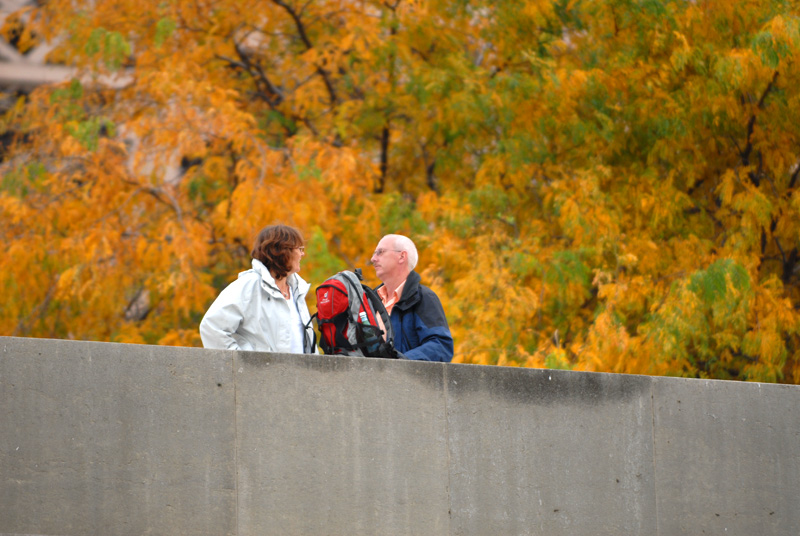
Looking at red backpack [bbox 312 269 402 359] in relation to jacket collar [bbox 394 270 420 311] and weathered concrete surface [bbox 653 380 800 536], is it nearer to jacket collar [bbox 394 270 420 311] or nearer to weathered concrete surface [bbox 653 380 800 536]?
jacket collar [bbox 394 270 420 311]

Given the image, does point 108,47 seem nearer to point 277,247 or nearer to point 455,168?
point 455,168

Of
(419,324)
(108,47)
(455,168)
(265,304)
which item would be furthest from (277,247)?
(455,168)

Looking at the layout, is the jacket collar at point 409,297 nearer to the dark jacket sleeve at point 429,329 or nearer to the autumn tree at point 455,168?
the dark jacket sleeve at point 429,329

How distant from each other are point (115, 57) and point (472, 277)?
4.86 meters

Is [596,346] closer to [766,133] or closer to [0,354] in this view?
[766,133]

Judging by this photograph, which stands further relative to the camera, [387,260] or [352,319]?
[387,260]

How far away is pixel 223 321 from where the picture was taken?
463 cm

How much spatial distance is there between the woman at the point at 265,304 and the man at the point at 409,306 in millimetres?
520

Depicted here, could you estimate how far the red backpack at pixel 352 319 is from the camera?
4.71m

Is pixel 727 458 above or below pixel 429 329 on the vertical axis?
below

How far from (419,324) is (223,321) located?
3.54ft

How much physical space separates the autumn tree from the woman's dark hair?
4.26 metres

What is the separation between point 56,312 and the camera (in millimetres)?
11031

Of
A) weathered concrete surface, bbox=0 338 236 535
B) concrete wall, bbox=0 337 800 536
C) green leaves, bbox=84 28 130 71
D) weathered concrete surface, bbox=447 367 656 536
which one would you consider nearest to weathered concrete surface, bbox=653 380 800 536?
concrete wall, bbox=0 337 800 536
